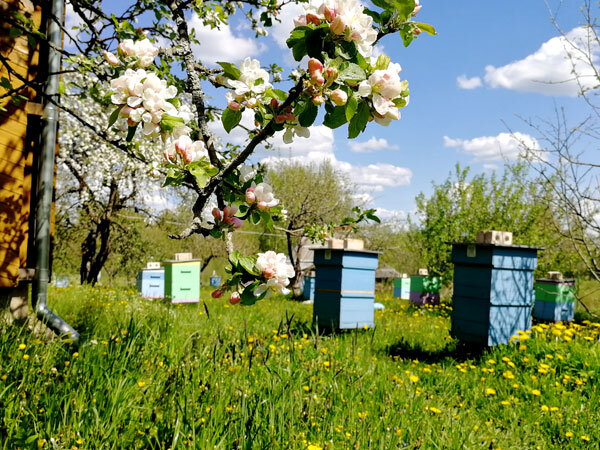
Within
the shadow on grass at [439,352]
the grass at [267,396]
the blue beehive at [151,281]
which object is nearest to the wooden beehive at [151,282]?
the blue beehive at [151,281]

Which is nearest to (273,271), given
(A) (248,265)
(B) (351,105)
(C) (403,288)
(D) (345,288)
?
(A) (248,265)

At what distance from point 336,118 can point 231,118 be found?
386mm

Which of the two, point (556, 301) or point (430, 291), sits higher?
point (556, 301)

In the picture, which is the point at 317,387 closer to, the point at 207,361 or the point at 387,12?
the point at 207,361

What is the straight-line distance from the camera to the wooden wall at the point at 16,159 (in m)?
3.90

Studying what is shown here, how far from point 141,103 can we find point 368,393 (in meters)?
2.81

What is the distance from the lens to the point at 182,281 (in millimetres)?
11344

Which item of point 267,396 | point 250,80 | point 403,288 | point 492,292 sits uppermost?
point 250,80

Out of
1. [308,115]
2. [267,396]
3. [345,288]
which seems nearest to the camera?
[308,115]

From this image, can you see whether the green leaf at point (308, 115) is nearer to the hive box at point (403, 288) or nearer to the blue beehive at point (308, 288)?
the blue beehive at point (308, 288)

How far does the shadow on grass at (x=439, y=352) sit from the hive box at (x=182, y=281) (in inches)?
252

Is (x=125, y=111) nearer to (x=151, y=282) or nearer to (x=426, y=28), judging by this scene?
(x=426, y=28)

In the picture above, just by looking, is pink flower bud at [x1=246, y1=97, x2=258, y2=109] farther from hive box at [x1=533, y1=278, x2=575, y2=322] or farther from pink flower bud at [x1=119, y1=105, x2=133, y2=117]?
hive box at [x1=533, y1=278, x2=575, y2=322]

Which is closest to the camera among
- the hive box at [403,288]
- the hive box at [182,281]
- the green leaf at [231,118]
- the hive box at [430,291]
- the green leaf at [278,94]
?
the green leaf at [278,94]
